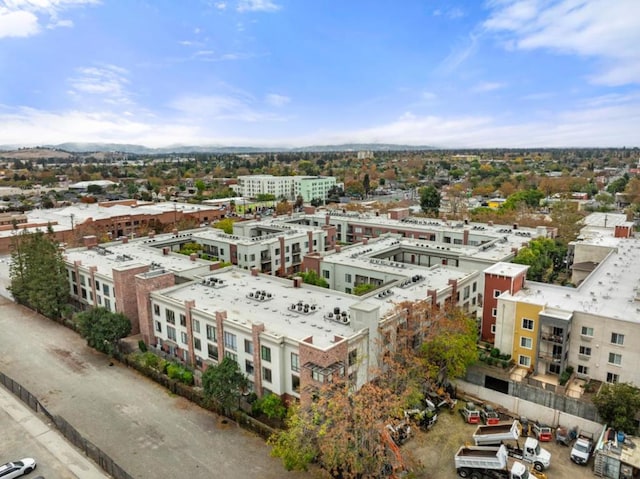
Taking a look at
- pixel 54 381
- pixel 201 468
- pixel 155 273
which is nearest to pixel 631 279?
pixel 201 468

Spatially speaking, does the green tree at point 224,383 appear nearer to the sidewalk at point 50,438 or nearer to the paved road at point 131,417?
the paved road at point 131,417

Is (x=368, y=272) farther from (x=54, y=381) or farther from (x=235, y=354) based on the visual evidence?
(x=54, y=381)

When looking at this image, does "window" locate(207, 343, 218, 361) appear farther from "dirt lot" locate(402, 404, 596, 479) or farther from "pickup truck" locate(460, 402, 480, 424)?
"pickup truck" locate(460, 402, 480, 424)

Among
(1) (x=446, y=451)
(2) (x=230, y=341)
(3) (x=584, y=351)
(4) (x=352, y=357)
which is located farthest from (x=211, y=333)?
(3) (x=584, y=351)

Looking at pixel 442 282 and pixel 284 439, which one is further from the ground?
pixel 442 282

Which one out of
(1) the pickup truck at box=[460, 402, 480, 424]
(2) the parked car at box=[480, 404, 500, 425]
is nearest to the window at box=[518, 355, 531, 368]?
(2) the parked car at box=[480, 404, 500, 425]
